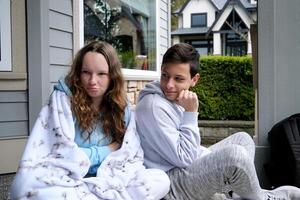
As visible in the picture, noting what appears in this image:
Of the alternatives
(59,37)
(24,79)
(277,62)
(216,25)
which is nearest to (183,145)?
(277,62)

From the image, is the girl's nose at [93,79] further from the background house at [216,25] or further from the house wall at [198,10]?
the house wall at [198,10]

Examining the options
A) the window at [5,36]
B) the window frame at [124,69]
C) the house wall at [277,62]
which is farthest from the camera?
the window frame at [124,69]

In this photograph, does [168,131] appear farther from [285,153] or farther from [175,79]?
[285,153]

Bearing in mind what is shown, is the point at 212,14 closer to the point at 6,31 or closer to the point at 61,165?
the point at 6,31

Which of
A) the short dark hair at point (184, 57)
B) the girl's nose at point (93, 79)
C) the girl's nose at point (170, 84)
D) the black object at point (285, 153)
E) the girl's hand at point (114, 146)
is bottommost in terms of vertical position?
the black object at point (285, 153)

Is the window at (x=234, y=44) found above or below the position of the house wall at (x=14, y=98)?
above

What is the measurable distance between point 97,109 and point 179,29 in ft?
71.4

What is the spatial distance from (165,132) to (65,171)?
0.45m

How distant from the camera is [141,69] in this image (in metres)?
5.99

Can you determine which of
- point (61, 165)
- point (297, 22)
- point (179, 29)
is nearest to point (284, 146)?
point (297, 22)

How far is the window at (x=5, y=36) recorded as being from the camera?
304cm

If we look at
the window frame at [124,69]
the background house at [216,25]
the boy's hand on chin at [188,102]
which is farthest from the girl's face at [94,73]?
the background house at [216,25]

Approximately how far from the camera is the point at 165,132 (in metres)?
1.67

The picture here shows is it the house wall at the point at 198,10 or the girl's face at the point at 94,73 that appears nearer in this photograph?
the girl's face at the point at 94,73
